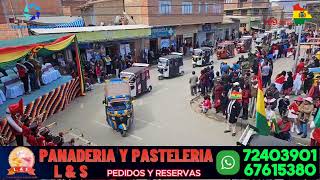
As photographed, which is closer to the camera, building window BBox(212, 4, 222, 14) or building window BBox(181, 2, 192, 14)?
building window BBox(181, 2, 192, 14)

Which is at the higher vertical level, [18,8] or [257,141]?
[18,8]

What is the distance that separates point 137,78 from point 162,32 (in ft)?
44.1

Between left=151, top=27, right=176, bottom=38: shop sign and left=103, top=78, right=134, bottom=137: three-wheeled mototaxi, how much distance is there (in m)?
15.5

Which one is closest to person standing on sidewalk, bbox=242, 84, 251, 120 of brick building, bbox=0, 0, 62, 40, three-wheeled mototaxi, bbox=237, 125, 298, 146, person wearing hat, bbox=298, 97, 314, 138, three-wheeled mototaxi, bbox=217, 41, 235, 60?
person wearing hat, bbox=298, 97, 314, 138

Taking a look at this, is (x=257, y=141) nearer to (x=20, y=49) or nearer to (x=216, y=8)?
(x=20, y=49)

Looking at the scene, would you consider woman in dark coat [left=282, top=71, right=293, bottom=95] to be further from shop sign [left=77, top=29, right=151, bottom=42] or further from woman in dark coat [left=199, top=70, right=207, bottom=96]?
shop sign [left=77, top=29, right=151, bottom=42]

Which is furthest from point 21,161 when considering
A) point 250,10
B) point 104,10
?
point 250,10

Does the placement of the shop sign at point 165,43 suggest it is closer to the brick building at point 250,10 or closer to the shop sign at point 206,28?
the shop sign at point 206,28

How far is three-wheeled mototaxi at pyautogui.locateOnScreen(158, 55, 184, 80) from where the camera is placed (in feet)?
68.4

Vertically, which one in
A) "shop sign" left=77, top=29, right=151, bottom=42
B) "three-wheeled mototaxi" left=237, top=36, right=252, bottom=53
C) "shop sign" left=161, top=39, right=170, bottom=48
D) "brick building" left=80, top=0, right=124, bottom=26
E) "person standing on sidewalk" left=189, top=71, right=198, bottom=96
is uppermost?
"brick building" left=80, top=0, right=124, bottom=26

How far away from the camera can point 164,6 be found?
28.0 metres

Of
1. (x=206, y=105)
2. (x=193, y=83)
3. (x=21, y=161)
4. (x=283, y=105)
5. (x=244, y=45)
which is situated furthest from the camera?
(x=244, y=45)

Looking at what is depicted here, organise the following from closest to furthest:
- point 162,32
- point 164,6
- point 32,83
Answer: point 32,83 < point 164,6 < point 162,32

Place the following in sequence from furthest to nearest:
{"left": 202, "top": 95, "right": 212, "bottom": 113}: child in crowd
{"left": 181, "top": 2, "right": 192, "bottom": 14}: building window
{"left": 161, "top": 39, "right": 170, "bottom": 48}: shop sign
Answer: {"left": 181, "top": 2, "right": 192, "bottom": 14}: building window → {"left": 161, "top": 39, "right": 170, "bottom": 48}: shop sign → {"left": 202, "top": 95, "right": 212, "bottom": 113}: child in crowd
